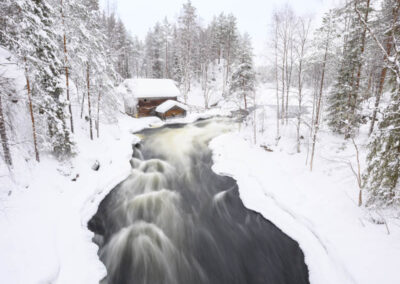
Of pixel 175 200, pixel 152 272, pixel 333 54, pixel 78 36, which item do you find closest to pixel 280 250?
pixel 152 272

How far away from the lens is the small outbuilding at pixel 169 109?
3124cm

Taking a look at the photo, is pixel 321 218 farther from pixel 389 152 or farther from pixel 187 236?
pixel 187 236

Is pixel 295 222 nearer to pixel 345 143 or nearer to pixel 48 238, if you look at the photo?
pixel 345 143

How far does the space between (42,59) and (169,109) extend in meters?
21.4

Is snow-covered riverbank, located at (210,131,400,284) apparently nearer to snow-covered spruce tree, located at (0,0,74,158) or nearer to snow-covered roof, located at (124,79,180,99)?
snow-covered spruce tree, located at (0,0,74,158)

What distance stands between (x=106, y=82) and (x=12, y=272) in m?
14.8

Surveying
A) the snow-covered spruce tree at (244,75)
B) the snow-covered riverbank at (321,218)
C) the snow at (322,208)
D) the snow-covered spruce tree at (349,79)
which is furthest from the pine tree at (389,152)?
the snow-covered spruce tree at (244,75)

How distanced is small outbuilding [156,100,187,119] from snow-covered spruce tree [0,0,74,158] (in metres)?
19.2

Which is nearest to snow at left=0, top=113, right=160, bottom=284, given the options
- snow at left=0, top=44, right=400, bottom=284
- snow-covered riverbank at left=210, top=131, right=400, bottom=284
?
snow at left=0, top=44, right=400, bottom=284

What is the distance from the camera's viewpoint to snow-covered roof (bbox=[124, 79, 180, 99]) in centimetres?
3056

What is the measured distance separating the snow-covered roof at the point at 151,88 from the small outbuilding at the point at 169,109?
167 cm

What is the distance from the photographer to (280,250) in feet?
26.8

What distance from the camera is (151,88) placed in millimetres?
32125

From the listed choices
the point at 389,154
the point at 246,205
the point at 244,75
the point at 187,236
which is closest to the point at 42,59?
the point at 187,236
